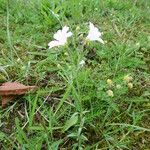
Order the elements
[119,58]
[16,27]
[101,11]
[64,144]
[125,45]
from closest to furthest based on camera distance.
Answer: [64,144], [119,58], [125,45], [16,27], [101,11]

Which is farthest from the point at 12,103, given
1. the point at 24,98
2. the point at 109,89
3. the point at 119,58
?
the point at 119,58

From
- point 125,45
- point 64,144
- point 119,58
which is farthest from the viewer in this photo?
point 125,45

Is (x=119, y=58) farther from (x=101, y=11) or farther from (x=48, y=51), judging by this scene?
(x=101, y=11)

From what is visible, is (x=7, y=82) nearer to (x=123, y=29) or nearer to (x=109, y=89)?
(x=109, y=89)

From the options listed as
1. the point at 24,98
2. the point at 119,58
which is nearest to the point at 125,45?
the point at 119,58

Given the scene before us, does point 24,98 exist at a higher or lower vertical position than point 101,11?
lower

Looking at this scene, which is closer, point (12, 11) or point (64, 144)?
point (64, 144)

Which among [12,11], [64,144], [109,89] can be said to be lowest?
[64,144]
